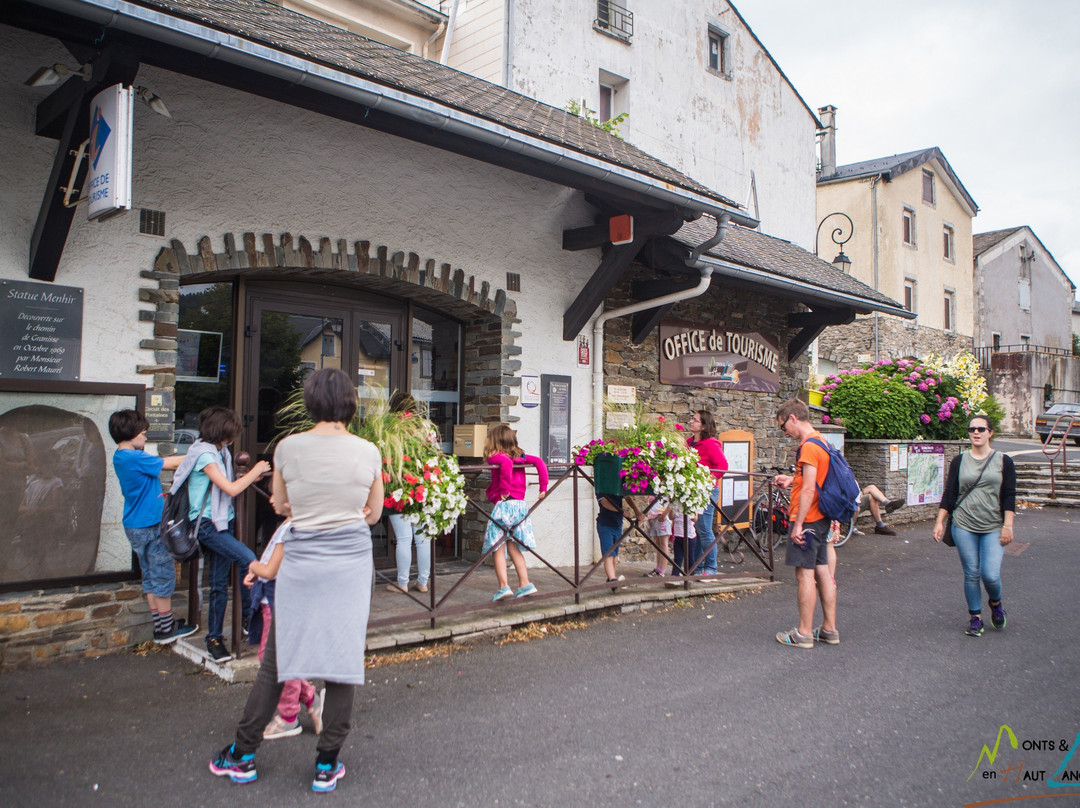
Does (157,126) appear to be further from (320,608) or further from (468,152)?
(320,608)

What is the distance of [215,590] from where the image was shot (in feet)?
15.1

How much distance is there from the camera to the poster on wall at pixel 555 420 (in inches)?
310

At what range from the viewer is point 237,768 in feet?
10.4

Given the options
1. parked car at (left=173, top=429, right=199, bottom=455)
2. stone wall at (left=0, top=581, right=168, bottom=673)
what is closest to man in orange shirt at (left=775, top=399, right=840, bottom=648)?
stone wall at (left=0, top=581, right=168, bottom=673)

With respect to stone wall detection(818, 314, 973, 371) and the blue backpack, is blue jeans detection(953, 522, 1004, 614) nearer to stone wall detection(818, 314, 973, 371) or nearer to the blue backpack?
the blue backpack

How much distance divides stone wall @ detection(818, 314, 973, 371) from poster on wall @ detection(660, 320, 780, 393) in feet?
50.8

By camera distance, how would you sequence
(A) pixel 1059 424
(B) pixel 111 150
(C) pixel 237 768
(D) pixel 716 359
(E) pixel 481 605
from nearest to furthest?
(C) pixel 237 768 < (B) pixel 111 150 < (E) pixel 481 605 < (D) pixel 716 359 < (A) pixel 1059 424

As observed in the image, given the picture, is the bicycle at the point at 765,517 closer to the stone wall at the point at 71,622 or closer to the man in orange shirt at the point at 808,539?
the man in orange shirt at the point at 808,539

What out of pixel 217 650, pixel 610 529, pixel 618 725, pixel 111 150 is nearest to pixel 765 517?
pixel 610 529

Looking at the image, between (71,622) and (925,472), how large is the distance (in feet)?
40.4

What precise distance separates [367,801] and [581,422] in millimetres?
5463

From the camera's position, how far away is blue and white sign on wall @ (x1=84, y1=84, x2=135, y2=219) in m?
4.17

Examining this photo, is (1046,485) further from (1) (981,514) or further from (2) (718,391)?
(1) (981,514)

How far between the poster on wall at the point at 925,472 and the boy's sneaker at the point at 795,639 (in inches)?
324
